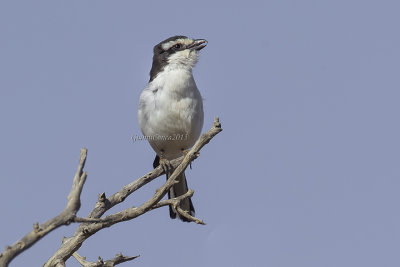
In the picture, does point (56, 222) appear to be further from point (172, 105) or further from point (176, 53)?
point (176, 53)

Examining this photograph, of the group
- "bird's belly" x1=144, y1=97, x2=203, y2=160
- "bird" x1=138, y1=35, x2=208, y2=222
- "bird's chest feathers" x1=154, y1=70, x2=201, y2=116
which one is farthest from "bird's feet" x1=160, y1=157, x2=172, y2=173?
"bird's chest feathers" x1=154, y1=70, x2=201, y2=116

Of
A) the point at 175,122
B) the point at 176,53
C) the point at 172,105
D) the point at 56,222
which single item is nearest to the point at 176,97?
the point at 172,105

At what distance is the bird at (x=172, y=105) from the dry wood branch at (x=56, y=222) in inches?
141

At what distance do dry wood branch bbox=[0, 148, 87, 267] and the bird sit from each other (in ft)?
11.8

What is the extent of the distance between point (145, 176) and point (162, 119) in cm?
109

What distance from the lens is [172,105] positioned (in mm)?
10531

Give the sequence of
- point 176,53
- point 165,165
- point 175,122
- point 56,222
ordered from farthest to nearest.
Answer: point 176,53, point 175,122, point 165,165, point 56,222

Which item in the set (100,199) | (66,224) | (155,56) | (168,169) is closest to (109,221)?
(100,199)

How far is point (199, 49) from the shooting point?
1135 centimetres

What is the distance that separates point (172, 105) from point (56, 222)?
4302mm

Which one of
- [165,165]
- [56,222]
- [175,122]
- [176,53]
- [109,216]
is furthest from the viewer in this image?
[176,53]

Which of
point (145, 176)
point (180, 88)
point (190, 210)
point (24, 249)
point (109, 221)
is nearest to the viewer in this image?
point (24, 249)

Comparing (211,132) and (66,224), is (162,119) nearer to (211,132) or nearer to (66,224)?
(211,132)

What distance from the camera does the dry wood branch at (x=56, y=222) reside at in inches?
248
